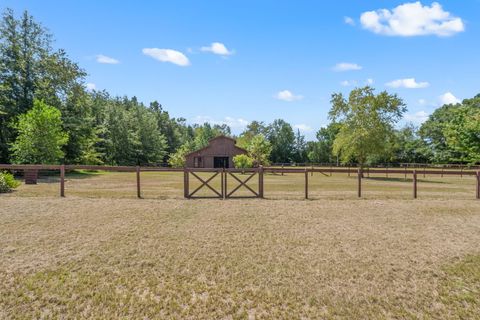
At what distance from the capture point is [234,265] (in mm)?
5043

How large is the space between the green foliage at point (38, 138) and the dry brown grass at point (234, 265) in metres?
15.8

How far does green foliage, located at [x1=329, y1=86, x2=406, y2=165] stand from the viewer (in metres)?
29.3

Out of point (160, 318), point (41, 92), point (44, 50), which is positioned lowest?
point (160, 318)

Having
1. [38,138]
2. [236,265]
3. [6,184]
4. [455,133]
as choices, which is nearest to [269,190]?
[236,265]

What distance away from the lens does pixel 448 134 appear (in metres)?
39.6

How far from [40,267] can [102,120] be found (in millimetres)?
44625

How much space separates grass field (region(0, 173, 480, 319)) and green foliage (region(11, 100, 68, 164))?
15718mm

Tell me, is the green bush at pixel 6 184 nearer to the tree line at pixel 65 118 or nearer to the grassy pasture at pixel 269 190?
the grassy pasture at pixel 269 190

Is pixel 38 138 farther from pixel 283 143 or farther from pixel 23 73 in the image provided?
pixel 283 143

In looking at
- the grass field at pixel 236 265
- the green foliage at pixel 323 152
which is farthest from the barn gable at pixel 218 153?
the grass field at pixel 236 265

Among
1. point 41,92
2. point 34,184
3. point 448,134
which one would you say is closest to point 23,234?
point 34,184

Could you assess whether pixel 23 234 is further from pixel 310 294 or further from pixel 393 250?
pixel 393 250

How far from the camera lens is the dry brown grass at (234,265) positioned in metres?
3.83

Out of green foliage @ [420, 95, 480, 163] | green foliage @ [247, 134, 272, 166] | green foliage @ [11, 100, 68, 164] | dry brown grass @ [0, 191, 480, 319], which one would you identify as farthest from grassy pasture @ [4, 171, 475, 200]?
green foliage @ [247, 134, 272, 166]
